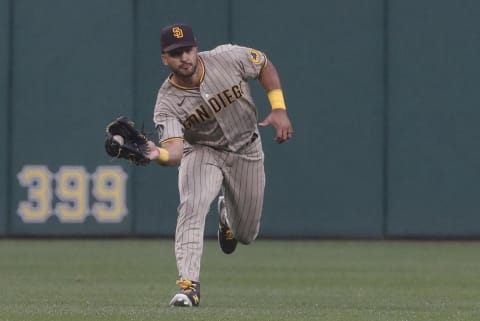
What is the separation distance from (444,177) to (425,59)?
126cm

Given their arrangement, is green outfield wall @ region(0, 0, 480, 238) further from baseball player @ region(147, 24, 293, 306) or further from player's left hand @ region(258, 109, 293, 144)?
player's left hand @ region(258, 109, 293, 144)

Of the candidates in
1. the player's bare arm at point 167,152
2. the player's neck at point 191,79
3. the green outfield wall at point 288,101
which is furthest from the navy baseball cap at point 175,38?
the green outfield wall at point 288,101

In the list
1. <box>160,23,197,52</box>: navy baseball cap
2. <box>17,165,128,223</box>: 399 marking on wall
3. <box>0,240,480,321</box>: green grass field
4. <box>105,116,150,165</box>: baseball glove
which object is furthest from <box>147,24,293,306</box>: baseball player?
<box>17,165,128,223</box>: 399 marking on wall

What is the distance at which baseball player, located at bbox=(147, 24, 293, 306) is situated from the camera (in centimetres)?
788

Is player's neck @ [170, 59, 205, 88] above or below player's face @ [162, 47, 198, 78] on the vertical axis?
below

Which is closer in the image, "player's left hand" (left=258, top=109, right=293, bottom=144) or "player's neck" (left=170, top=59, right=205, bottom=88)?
"player's left hand" (left=258, top=109, right=293, bottom=144)

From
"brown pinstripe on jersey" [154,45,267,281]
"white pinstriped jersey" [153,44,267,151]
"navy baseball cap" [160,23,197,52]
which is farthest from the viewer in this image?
"white pinstriped jersey" [153,44,267,151]

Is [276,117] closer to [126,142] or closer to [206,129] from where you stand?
[206,129]

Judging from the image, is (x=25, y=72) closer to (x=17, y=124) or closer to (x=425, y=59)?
(x=17, y=124)

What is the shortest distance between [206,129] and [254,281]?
2.36 meters

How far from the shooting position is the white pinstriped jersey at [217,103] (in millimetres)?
8164

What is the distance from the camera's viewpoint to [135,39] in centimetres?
1479

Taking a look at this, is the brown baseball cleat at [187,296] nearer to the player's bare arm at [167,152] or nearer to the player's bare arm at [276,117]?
the player's bare arm at [167,152]

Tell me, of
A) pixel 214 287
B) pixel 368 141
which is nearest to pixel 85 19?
pixel 368 141
